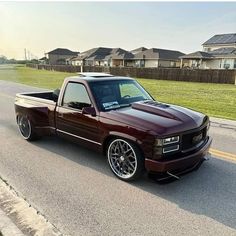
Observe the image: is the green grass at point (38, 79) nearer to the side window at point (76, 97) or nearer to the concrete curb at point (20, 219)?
the side window at point (76, 97)

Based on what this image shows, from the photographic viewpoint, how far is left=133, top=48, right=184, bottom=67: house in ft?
203

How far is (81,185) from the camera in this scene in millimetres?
4219

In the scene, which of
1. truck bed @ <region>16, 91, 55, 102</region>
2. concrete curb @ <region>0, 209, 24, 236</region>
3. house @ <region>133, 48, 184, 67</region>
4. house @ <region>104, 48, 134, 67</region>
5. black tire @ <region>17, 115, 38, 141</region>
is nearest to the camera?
concrete curb @ <region>0, 209, 24, 236</region>

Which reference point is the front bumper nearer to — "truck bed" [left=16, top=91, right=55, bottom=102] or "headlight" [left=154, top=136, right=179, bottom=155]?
"headlight" [left=154, top=136, right=179, bottom=155]

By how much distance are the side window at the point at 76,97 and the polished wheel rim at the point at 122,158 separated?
951mm

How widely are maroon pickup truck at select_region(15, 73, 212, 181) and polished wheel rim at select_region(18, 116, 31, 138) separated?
2.56ft

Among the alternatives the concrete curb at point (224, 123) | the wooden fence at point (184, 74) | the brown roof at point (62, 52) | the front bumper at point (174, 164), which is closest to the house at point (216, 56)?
the wooden fence at point (184, 74)

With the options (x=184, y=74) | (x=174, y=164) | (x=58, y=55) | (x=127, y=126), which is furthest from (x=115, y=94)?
(x=58, y=55)

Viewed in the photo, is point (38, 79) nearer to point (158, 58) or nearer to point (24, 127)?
point (24, 127)

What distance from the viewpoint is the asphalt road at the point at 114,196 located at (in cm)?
319

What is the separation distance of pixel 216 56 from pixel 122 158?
45856 millimetres

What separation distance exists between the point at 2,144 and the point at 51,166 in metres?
1.98

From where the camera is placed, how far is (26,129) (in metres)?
6.62

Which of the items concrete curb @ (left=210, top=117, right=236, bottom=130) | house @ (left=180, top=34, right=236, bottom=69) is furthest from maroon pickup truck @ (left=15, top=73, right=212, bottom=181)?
house @ (left=180, top=34, right=236, bottom=69)
